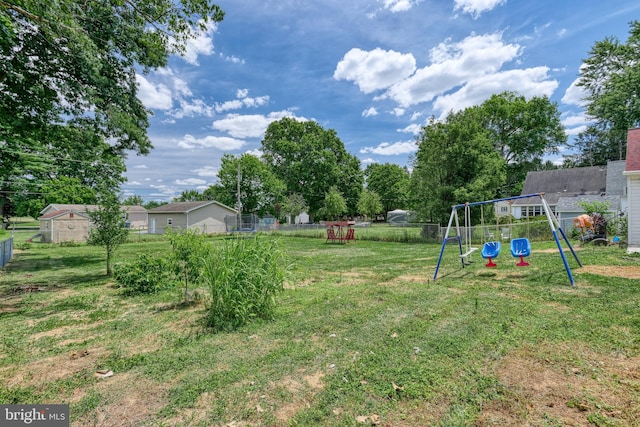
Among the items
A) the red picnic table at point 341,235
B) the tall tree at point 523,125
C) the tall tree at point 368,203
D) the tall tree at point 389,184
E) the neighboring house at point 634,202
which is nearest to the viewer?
the neighboring house at point 634,202

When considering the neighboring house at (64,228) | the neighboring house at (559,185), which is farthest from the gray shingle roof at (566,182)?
the neighboring house at (64,228)

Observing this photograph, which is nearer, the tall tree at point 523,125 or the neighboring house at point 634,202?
the neighboring house at point 634,202

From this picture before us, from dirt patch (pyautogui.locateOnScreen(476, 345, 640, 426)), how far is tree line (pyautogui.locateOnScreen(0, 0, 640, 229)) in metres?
7.46

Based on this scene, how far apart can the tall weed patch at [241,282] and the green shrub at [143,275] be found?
2.80 metres

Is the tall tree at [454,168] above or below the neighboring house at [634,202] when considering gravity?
above

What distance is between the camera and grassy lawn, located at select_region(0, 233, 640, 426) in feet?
7.45

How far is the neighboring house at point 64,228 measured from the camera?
67.3ft

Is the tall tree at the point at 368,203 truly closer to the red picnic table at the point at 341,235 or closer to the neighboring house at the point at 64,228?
the red picnic table at the point at 341,235

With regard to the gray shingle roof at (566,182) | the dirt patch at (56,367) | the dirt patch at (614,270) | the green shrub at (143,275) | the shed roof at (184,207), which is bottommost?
the dirt patch at (56,367)

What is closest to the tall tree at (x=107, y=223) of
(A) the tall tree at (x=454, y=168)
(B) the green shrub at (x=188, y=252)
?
(B) the green shrub at (x=188, y=252)

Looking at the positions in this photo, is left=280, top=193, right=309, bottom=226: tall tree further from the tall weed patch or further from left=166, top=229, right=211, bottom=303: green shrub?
the tall weed patch

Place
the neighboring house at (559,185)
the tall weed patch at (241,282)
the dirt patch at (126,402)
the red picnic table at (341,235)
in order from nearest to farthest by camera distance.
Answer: the dirt patch at (126,402), the tall weed patch at (241,282), the red picnic table at (341,235), the neighboring house at (559,185)

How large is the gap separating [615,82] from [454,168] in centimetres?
1508

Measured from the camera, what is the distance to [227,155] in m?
34.7
